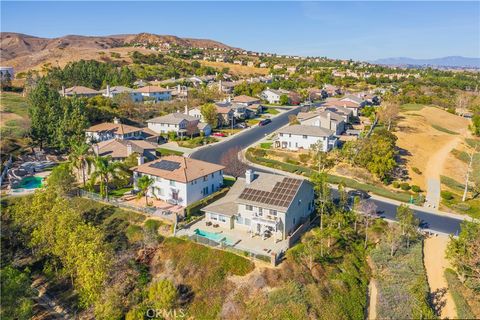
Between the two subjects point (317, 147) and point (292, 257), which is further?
point (317, 147)

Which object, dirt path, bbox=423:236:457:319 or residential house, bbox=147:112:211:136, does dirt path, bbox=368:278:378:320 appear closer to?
dirt path, bbox=423:236:457:319

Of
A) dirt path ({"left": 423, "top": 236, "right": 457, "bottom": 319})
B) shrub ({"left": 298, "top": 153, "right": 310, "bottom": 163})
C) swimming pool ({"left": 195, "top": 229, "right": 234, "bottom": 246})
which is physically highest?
shrub ({"left": 298, "top": 153, "right": 310, "bottom": 163})

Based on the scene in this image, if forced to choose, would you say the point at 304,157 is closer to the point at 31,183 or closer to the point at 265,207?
the point at 265,207

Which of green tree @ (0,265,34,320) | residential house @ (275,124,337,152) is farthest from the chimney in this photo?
residential house @ (275,124,337,152)

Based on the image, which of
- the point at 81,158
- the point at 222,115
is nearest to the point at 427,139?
the point at 222,115

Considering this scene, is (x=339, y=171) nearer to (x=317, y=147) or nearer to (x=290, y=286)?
(x=317, y=147)

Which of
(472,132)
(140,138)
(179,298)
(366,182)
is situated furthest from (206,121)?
(472,132)

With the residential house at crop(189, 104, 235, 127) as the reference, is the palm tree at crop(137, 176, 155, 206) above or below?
below

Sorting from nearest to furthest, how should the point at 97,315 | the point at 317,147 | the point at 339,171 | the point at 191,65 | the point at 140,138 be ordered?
the point at 97,315 → the point at 339,171 → the point at 317,147 → the point at 140,138 → the point at 191,65
